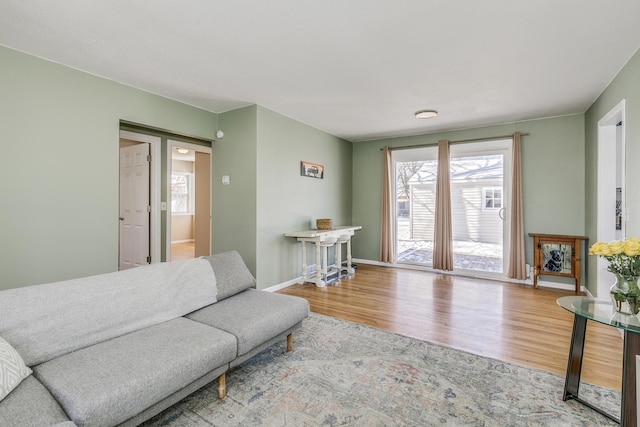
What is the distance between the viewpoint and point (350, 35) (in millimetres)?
2281

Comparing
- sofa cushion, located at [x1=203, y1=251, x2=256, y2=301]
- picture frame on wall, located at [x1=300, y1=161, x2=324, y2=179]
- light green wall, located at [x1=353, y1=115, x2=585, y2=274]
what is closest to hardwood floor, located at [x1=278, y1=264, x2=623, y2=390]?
light green wall, located at [x1=353, y1=115, x2=585, y2=274]

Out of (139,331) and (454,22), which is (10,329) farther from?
(454,22)

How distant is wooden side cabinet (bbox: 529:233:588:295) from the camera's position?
4070mm

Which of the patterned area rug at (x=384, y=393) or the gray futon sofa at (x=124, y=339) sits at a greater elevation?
the gray futon sofa at (x=124, y=339)

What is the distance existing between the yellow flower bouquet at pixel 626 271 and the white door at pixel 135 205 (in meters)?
4.76

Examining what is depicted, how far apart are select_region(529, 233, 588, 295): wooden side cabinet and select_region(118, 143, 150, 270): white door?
218 inches

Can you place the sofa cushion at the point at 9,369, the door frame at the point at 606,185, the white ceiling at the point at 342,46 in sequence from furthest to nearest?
the door frame at the point at 606,185
the white ceiling at the point at 342,46
the sofa cushion at the point at 9,369

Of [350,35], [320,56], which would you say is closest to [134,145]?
[320,56]

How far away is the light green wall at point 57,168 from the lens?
2.53 metres

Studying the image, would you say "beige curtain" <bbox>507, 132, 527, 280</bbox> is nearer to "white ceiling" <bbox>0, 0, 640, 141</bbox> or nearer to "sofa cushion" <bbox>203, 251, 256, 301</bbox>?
"white ceiling" <bbox>0, 0, 640, 141</bbox>

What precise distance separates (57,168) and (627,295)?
14.2 feet

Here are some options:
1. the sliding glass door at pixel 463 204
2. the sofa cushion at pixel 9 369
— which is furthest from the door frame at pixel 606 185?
the sofa cushion at pixel 9 369

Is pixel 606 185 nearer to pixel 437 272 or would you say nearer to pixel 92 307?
pixel 437 272

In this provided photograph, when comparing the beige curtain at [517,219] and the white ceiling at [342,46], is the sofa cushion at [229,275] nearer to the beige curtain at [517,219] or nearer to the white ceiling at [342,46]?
the white ceiling at [342,46]
